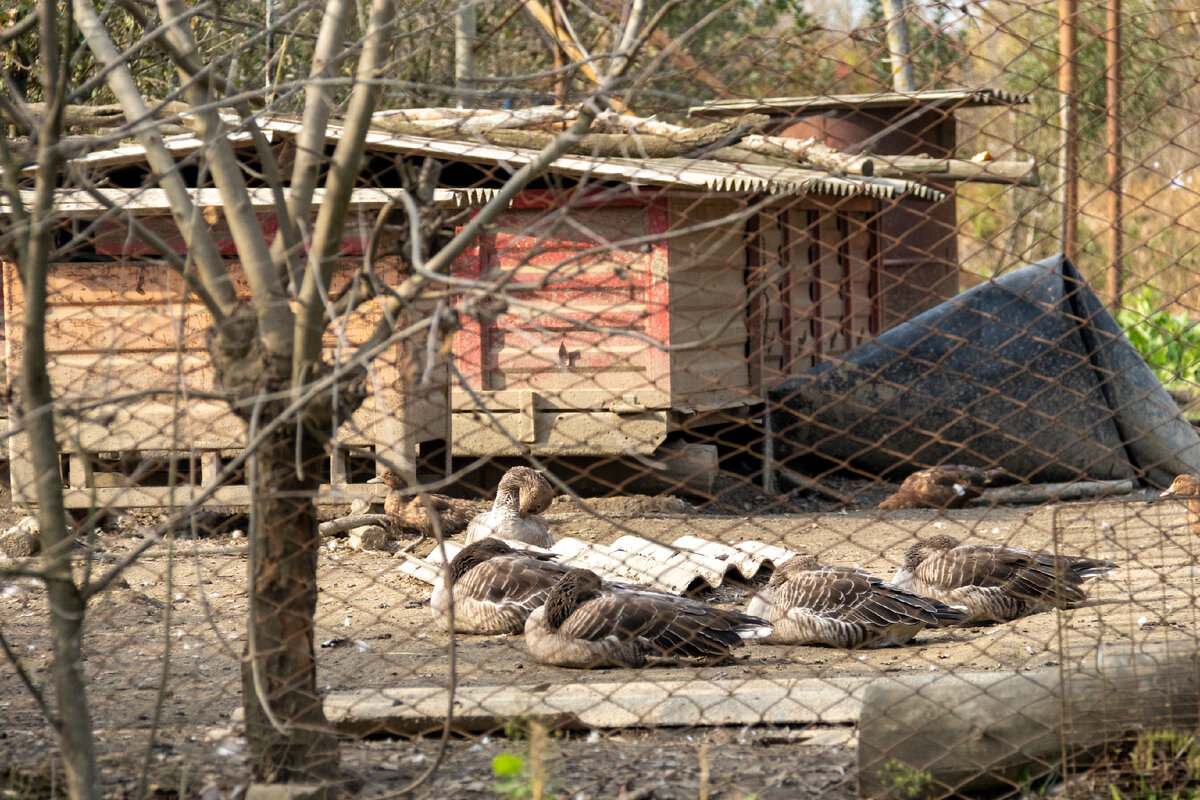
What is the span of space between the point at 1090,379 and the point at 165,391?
9200mm

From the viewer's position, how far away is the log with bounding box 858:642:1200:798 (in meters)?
3.26

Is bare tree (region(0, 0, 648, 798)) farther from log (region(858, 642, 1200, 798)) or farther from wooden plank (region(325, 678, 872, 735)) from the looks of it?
log (region(858, 642, 1200, 798))

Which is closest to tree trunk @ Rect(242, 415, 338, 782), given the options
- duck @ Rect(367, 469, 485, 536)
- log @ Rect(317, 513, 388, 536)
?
duck @ Rect(367, 469, 485, 536)

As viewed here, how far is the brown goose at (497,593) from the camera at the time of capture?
6.10 metres

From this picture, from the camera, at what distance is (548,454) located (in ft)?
22.7

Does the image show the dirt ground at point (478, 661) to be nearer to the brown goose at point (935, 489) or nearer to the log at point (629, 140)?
the brown goose at point (935, 489)

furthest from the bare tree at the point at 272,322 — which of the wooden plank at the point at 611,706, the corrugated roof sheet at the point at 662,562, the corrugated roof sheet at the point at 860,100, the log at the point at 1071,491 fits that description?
the log at the point at 1071,491

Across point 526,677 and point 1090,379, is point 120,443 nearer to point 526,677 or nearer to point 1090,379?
point 526,677

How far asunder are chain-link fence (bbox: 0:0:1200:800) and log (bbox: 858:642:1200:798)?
0.04 feet

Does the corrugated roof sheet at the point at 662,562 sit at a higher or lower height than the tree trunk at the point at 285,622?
lower

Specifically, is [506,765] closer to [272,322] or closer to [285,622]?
[285,622]

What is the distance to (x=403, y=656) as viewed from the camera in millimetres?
5562

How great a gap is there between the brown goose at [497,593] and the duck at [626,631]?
667 millimetres

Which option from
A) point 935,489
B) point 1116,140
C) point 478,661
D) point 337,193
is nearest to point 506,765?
point 337,193
